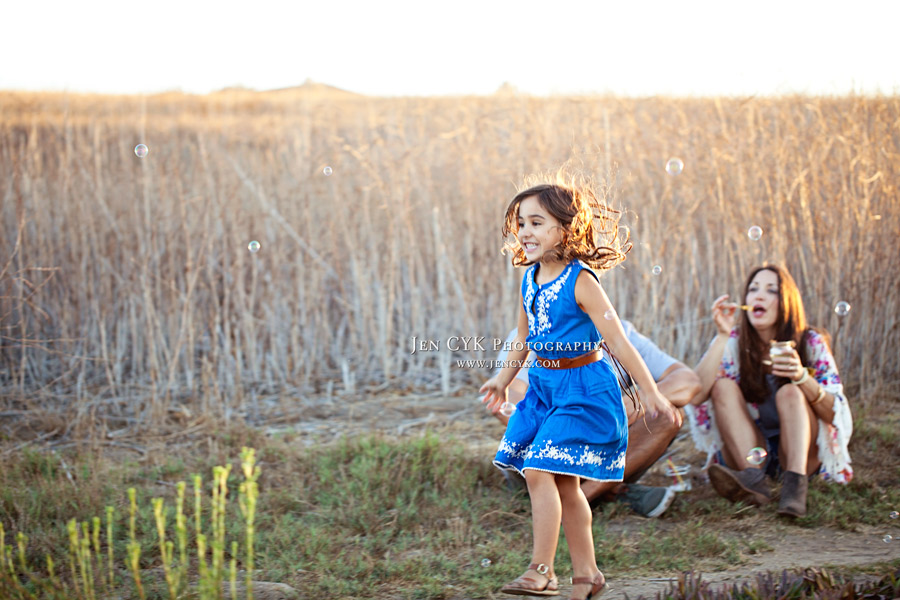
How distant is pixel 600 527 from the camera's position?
3.09 m

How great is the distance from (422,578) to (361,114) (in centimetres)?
926

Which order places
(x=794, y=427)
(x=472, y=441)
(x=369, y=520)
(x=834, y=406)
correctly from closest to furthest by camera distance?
1. (x=369, y=520)
2. (x=794, y=427)
3. (x=834, y=406)
4. (x=472, y=441)

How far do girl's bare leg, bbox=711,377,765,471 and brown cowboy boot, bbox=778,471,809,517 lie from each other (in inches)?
7.6

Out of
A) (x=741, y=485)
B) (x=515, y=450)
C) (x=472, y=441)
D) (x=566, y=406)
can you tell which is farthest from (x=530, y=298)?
(x=472, y=441)

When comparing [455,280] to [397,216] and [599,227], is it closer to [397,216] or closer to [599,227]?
[397,216]

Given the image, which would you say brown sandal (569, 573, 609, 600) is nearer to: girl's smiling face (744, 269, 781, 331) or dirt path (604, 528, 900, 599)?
dirt path (604, 528, 900, 599)

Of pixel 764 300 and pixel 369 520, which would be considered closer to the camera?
pixel 369 520

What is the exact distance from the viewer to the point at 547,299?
2.38 m

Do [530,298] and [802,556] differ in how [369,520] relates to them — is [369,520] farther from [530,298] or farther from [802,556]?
[802,556]

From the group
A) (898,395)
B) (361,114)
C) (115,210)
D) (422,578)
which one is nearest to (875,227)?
(898,395)

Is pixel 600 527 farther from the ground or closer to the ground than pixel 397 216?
closer to the ground

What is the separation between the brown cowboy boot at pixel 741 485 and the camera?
317 cm

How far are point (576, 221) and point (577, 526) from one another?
0.90 m

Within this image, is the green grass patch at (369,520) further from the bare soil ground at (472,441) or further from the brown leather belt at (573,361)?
the brown leather belt at (573,361)
